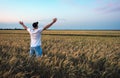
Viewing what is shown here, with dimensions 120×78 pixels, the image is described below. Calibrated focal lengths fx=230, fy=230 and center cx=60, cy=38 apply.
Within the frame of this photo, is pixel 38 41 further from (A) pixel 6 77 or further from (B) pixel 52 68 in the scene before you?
(A) pixel 6 77

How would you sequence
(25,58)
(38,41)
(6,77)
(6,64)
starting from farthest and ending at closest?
(38,41) → (25,58) → (6,64) → (6,77)

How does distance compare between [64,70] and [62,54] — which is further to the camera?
[62,54]

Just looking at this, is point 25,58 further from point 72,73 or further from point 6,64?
point 72,73

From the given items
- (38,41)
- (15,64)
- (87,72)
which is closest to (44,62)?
(15,64)

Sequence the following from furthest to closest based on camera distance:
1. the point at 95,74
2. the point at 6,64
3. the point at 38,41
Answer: the point at 38,41, the point at 95,74, the point at 6,64

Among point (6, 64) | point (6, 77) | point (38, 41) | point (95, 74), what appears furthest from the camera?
point (38, 41)

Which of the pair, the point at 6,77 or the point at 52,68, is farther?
the point at 52,68

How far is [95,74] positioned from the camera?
6895mm

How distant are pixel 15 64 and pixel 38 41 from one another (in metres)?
2.45

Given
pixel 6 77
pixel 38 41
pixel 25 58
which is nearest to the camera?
pixel 6 77

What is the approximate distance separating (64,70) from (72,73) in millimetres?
258

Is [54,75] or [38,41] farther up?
[38,41]

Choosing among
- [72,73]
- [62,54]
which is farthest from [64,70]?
[62,54]

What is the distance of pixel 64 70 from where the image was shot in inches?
252
